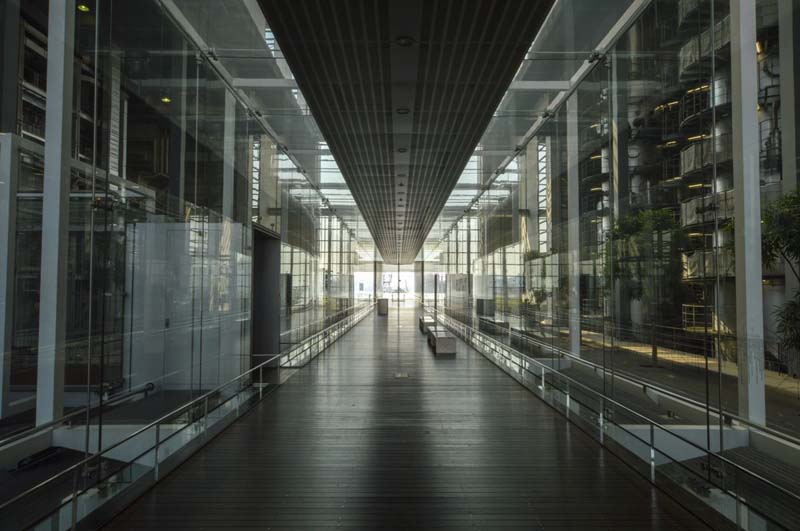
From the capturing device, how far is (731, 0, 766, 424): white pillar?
141 inches

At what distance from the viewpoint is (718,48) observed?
4.09 meters

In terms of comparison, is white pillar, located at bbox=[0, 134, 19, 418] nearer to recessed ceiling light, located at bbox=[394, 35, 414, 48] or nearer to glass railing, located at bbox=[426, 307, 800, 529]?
recessed ceiling light, located at bbox=[394, 35, 414, 48]

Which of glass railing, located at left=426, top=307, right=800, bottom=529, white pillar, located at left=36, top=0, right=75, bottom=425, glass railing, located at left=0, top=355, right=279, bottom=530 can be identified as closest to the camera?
glass railing, located at left=0, top=355, right=279, bottom=530

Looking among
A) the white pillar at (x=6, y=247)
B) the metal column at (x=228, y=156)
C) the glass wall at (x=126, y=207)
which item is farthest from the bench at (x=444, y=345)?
the white pillar at (x=6, y=247)

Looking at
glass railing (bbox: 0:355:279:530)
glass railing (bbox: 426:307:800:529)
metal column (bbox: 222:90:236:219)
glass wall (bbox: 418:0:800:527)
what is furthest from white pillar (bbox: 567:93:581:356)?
glass railing (bbox: 0:355:279:530)

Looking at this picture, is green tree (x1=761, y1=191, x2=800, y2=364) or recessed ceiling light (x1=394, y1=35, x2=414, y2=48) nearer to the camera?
green tree (x1=761, y1=191, x2=800, y2=364)

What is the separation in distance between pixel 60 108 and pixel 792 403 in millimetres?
5155

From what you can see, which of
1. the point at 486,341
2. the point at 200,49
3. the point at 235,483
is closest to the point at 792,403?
the point at 235,483

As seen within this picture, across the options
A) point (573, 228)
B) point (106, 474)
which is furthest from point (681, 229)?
point (106, 474)

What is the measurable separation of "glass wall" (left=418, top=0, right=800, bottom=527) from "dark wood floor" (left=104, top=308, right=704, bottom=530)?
0.59 m

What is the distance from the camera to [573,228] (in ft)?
25.7

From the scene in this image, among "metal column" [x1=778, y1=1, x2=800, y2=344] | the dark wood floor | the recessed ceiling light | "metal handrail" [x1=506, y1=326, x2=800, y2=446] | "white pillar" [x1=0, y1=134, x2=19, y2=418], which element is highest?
the recessed ceiling light

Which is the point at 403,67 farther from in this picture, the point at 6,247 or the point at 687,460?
the point at 687,460

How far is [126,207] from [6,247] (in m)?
1.69
